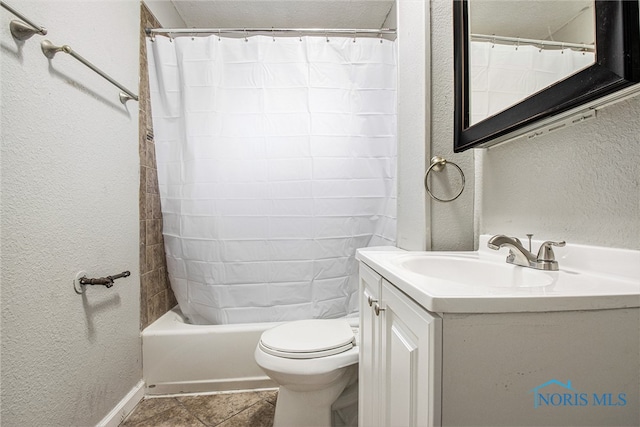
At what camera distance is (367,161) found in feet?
5.35

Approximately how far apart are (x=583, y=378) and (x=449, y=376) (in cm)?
20

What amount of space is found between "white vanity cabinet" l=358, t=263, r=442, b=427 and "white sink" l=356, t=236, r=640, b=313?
39 mm

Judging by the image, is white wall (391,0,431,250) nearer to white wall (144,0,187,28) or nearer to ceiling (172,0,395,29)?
ceiling (172,0,395,29)

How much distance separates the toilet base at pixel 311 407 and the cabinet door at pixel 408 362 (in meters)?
0.49

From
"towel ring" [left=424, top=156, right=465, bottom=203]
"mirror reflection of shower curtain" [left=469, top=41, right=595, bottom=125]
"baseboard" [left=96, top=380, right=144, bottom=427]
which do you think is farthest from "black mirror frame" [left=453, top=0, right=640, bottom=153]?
"baseboard" [left=96, top=380, right=144, bottom=427]

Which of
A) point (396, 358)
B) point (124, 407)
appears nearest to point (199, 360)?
point (124, 407)

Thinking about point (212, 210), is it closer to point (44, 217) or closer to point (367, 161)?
point (44, 217)

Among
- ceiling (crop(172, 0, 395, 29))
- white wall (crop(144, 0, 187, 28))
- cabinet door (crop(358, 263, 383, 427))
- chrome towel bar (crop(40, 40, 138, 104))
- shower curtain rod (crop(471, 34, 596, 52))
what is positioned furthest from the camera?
ceiling (crop(172, 0, 395, 29))

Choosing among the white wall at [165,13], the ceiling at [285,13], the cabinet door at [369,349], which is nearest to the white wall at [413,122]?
the cabinet door at [369,349]

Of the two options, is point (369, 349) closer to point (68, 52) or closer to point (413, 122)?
point (413, 122)

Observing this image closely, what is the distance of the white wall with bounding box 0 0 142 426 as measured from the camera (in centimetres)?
85

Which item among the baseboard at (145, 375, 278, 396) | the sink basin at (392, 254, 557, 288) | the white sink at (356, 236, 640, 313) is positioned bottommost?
the baseboard at (145, 375, 278, 396)

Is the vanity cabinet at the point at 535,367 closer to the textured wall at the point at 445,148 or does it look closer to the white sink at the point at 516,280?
the white sink at the point at 516,280

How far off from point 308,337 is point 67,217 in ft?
3.32
